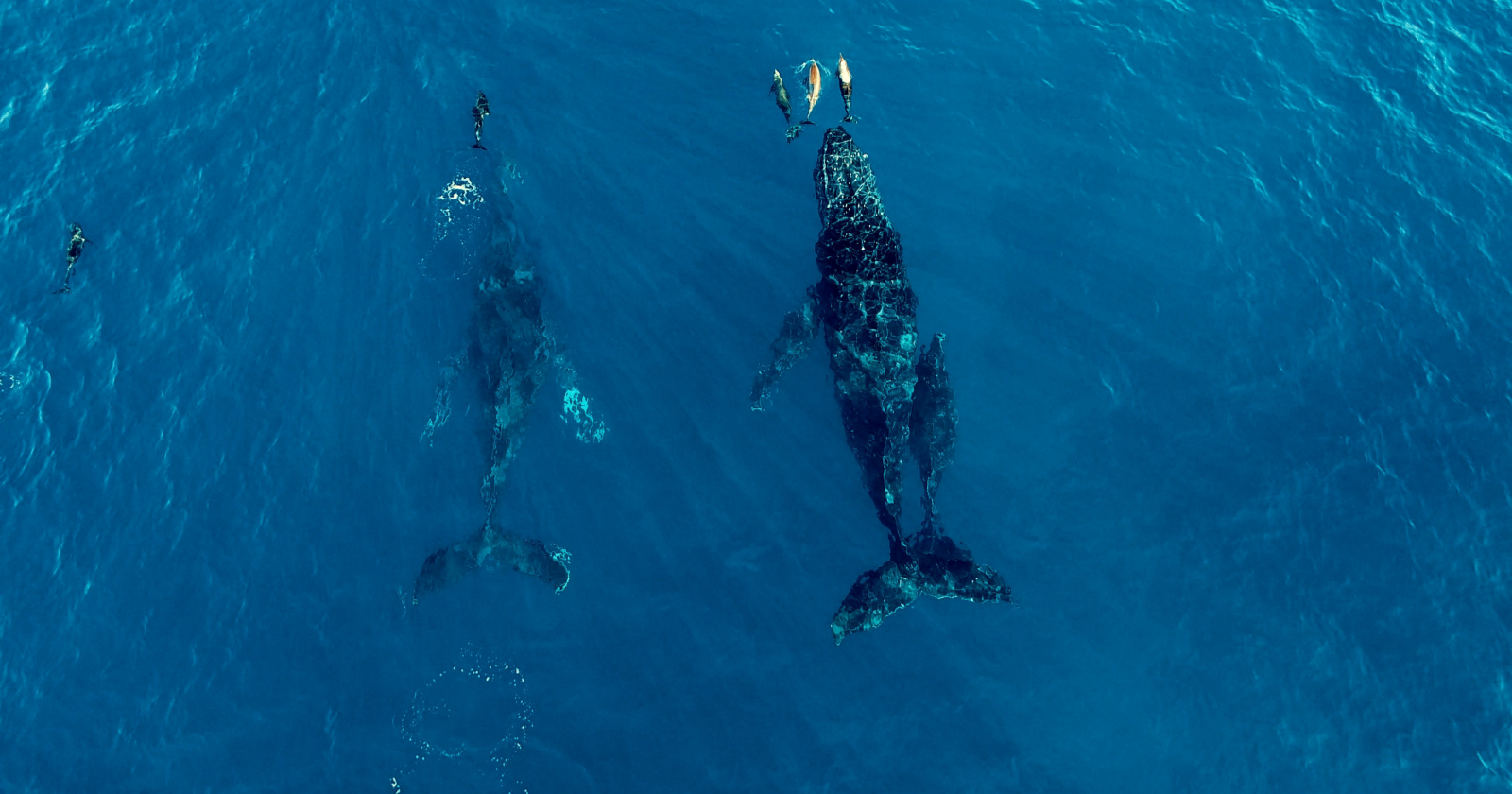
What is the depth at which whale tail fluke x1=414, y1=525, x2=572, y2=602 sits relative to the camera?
42.9 meters

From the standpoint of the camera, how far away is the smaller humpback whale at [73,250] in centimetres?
5019

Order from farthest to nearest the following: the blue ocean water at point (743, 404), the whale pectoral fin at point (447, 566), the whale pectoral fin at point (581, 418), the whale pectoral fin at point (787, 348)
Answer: the whale pectoral fin at point (787, 348) → the whale pectoral fin at point (581, 418) → the whale pectoral fin at point (447, 566) → the blue ocean water at point (743, 404)

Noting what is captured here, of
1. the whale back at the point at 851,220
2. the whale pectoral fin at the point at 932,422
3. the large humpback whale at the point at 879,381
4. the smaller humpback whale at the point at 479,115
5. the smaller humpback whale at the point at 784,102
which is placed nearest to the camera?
the large humpback whale at the point at 879,381

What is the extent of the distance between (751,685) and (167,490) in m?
29.5

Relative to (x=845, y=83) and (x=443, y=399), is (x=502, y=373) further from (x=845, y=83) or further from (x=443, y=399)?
(x=845, y=83)

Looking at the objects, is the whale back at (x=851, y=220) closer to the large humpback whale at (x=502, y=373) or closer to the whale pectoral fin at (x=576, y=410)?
the whale pectoral fin at (x=576, y=410)

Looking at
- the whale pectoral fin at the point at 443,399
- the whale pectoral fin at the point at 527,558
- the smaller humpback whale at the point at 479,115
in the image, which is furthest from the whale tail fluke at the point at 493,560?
the smaller humpback whale at the point at 479,115

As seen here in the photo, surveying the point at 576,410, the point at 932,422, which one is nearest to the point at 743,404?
→ the point at 576,410

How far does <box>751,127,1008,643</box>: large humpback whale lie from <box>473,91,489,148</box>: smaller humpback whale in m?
20.0

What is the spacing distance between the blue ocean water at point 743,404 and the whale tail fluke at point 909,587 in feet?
4.26

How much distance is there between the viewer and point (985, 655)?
42188 mm

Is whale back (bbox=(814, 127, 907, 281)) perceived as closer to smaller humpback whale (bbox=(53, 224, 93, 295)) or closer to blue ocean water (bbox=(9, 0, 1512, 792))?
blue ocean water (bbox=(9, 0, 1512, 792))

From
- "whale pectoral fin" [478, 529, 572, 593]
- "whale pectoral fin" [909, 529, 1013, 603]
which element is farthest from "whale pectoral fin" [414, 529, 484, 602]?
"whale pectoral fin" [909, 529, 1013, 603]

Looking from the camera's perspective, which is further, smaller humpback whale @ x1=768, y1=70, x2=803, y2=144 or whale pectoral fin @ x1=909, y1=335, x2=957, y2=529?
smaller humpback whale @ x1=768, y1=70, x2=803, y2=144
